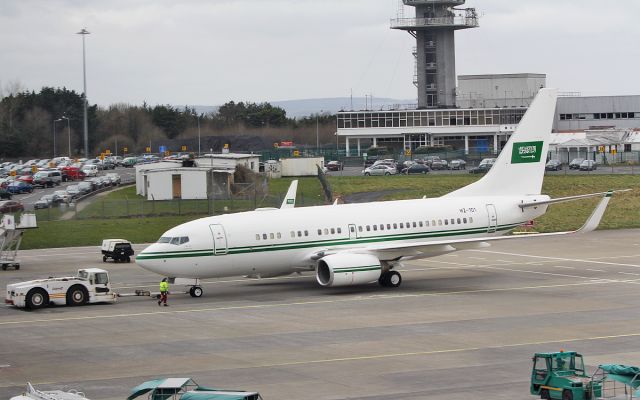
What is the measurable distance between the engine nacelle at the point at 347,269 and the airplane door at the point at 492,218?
7467 millimetres

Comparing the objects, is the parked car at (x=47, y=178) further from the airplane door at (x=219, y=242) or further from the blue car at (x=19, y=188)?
the airplane door at (x=219, y=242)

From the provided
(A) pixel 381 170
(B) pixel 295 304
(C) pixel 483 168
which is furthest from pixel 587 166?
(B) pixel 295 304

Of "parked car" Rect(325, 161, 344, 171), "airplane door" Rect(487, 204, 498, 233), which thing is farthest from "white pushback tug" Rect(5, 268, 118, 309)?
"parked car" Rect(325, 161, 344, 171)

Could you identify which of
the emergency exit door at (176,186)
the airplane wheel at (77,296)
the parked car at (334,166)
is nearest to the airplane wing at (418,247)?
the airplane wheel at (77,296)

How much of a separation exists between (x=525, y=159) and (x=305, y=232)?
1375 cm

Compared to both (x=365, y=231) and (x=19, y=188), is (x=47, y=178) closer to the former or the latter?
(x=19, y=188)

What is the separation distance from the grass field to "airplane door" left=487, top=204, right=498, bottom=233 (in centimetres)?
2444

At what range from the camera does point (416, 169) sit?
424 feet

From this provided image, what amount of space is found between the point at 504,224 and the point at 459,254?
11.6 metres

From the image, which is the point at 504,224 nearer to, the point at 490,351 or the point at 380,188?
the point at 490,351

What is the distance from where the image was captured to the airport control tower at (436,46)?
162750 mm

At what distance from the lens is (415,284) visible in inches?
2096

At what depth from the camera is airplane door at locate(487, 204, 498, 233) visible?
54875 millimetres

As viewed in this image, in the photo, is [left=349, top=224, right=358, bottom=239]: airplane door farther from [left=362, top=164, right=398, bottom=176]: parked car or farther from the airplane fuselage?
[left=362, top=164, right=398, bottom=176]: parked car
